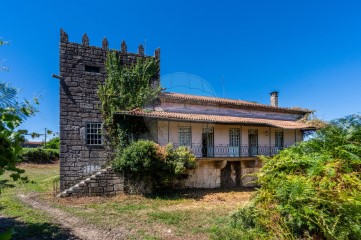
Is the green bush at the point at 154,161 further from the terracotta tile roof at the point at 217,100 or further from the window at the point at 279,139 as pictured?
the window at the point at 279,139

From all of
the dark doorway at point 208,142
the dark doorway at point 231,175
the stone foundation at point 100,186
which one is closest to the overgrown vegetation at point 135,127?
the stone foundation at point 100,186

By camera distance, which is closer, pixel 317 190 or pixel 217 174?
pixel 317 190

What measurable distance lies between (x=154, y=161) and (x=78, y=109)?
236 inches

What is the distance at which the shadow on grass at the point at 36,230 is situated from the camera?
7227 millimetres

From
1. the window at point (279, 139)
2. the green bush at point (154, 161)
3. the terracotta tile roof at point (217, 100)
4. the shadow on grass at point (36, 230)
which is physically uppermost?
the terracotta tile roof at point (217, 100)

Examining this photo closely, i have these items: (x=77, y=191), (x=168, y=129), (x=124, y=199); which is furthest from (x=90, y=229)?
(x=168, y=129)

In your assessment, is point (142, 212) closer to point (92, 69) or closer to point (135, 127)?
point (135, 127)

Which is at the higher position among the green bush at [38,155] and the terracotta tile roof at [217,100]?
the terracotta tile roof at [217,100]

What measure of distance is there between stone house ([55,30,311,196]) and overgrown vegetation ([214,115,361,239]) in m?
11.9

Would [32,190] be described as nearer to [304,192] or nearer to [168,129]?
[168,129]

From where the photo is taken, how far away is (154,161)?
1316 centimetres

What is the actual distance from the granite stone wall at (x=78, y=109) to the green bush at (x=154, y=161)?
2.50 metres

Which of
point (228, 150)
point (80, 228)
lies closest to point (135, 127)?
point (228, 150)

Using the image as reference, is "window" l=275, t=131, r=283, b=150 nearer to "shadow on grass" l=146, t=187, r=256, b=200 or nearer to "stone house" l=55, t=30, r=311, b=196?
"stone house" l=55, t=30, r=311, b=196
